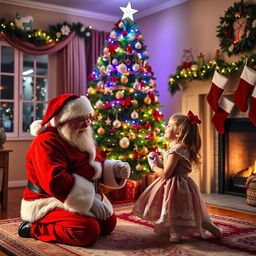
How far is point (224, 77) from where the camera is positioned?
4625 millimetres

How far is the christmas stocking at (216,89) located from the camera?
4.63 meters

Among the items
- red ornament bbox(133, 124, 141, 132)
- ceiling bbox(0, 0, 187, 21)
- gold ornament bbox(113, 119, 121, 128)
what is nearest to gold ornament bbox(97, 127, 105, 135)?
gold ornament bbox(113, 119, 121, 128)

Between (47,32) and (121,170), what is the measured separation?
A: 11.8 ft

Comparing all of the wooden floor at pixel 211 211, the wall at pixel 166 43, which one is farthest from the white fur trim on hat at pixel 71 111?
the wall at pixel 166 43

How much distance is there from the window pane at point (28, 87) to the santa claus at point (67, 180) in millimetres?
3083

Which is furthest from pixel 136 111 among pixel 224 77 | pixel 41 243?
pixel 41 243

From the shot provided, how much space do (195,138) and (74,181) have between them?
0.95 m

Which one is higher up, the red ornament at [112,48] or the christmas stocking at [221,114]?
the red ornament at [112,48]

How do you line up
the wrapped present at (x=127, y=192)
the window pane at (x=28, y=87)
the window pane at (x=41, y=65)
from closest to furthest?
the wrapped present at (x=127, y=192)
the window pane at (x=28, y=87)
the window pane at (x=41, y=65)

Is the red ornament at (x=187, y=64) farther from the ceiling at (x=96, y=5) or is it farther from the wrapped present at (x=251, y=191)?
the wrapped present at (x=251, y=191)

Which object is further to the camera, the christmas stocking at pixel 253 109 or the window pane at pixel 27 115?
→ the window pane at pixel 27 115

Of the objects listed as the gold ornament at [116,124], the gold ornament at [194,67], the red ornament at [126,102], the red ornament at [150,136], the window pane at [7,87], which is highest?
the gold ornament at [194,67]

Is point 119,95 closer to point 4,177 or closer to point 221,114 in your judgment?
point 221,114

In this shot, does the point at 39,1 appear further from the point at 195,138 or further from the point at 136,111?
the point at 195,138
